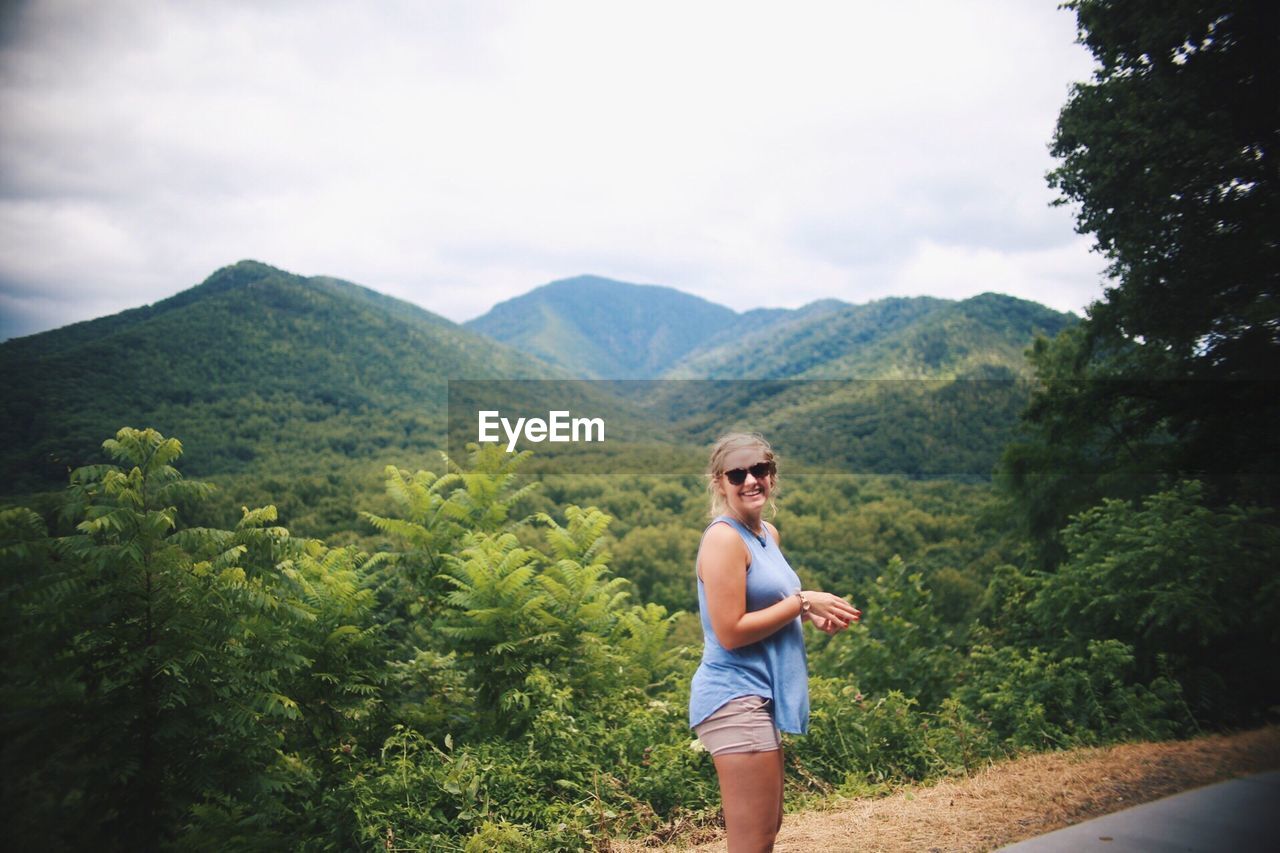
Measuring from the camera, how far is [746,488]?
2588 millimetres

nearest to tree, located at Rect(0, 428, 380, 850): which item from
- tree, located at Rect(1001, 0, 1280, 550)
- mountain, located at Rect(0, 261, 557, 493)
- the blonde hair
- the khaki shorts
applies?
mountain, located at Rect(0, 261, 557, 493)

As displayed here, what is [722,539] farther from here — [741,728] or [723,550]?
[741,728]

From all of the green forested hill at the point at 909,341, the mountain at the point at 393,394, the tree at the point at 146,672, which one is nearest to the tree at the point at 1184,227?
the tree at the point at 146,672

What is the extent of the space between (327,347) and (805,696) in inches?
3829

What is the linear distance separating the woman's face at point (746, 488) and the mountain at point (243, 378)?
4.36 metres

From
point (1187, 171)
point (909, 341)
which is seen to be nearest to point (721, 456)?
point (1187, 171)

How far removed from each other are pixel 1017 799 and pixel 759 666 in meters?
3.21

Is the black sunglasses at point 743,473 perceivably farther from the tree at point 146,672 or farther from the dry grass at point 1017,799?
the tree at point 146,672

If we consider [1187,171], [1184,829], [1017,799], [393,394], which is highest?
[393,394]

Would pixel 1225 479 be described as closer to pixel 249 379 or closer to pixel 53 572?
pixel 53 572

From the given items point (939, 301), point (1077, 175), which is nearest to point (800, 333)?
point (939, 301)

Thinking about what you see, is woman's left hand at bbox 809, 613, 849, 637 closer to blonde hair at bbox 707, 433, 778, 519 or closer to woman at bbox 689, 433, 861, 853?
woman at bbox 689, 433, 861, 853

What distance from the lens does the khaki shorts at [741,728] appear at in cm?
233

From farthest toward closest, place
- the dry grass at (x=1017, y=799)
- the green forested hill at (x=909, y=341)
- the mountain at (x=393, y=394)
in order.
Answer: the green forested hill at (x=909, y=341)
the mountain at (x=393, y=394)
the dry grass at (x=1017, y=799)
